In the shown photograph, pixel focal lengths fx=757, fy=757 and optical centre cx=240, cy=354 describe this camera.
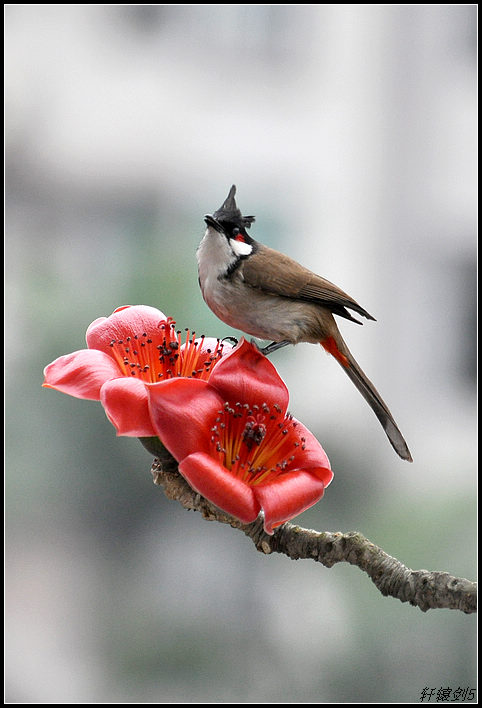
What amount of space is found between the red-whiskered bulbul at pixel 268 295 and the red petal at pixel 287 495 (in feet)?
0.39

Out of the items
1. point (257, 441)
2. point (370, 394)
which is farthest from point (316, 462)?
point (370, 394)

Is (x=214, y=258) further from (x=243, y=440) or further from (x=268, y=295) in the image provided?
(x=243, y=440)

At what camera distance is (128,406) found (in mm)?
427

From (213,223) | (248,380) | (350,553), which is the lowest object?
(350,553)

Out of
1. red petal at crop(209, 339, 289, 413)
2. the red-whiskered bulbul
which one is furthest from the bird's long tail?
red petal at crop(209, 339, 289, 413)

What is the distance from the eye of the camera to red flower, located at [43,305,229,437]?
0.43 m

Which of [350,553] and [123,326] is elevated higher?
[123,326]

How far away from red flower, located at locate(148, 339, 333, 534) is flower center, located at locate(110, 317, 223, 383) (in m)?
0.05

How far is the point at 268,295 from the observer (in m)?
0.60

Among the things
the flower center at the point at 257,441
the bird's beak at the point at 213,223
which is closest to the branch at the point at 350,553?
the flower center at the point at 257,441

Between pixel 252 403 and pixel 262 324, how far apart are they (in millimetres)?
142

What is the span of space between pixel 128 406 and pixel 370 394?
234mm

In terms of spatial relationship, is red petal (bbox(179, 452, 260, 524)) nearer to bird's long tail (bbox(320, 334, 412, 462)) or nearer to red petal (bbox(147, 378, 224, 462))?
red petal (bbox(147, 378, 224, 462))

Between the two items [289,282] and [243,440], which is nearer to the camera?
[243,440]
